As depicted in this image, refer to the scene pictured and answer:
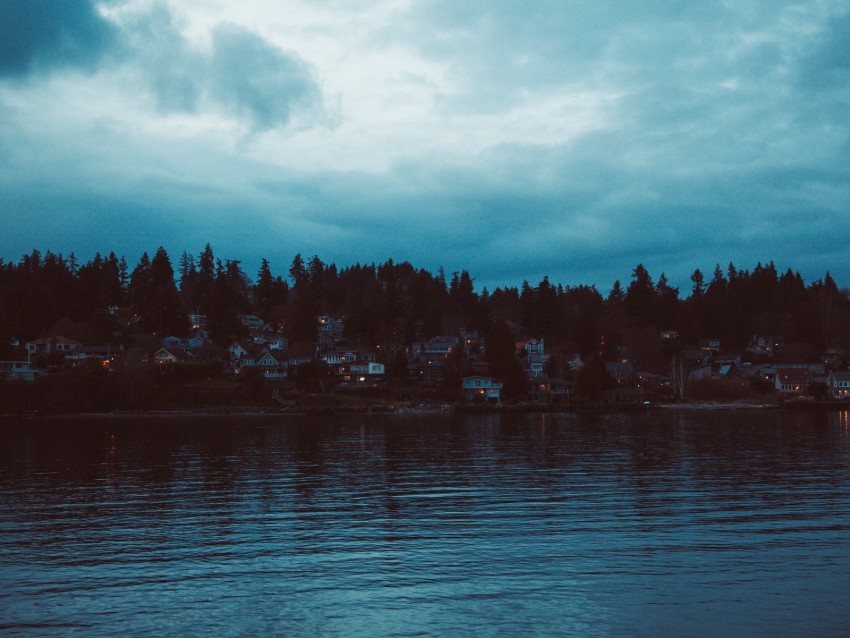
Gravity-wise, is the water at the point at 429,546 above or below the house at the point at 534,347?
below

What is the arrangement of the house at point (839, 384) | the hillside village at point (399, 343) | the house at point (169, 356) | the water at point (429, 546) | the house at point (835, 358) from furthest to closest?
1. the house at point (835, 358)
2. the house at point (169, 356)
3. the house at point (839, 384)
4. the hillside village at point (399, 343)
5. the water at point (429, 546)

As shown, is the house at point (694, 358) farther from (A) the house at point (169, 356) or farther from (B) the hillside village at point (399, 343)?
(A) the house at point (169, 356)

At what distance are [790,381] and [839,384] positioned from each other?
717 centimetres

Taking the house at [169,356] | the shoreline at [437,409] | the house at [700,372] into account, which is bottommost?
the shoreline at [437,409]

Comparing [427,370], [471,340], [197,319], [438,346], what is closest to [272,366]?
[427,370]

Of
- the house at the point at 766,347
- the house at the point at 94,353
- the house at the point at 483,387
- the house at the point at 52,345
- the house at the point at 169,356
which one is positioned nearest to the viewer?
the house at the point at 483,387

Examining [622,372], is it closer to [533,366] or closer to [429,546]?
[533,366]

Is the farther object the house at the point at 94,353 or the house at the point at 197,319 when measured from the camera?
the house at the point at 197,319

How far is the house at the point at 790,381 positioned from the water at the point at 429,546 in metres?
87.0

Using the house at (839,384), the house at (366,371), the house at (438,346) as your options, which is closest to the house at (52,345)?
the house at (366,371)

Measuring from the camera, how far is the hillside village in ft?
347

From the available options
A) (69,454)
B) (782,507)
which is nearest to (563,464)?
(782,507)

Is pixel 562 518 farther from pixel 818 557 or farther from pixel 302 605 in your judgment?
pixel 302 605

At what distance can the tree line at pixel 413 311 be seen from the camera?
129250 millimetres
